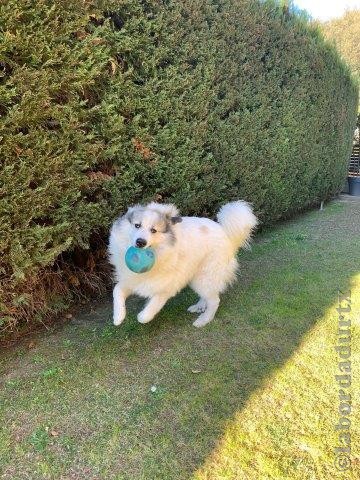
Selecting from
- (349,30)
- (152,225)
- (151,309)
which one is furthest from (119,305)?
(349,30)

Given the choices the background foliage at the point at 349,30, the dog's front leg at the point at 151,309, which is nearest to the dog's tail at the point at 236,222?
the dog's front leg at the point at 151,309

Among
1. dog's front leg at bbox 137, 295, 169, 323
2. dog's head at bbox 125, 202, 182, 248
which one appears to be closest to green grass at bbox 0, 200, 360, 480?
dog's front leg at bbox 137, 295, 169, 323

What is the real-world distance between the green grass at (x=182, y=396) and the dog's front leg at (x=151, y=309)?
21cm

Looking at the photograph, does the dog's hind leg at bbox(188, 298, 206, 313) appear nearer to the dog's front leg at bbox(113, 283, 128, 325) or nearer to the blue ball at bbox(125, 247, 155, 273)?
the dog's front leg at bbox(113, 283, 128, 325)

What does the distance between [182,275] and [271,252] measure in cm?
272

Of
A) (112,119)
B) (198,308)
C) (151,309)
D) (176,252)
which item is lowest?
(198,308)

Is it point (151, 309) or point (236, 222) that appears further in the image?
point (236, 222)

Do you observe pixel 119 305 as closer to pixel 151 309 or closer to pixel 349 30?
pixel 151 309

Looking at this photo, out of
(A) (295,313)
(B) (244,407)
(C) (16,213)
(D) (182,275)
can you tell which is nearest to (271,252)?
(A) (295,313)

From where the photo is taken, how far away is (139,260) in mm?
2910

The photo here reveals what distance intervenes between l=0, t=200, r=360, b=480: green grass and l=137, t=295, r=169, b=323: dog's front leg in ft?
0.70

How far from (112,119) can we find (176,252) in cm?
126

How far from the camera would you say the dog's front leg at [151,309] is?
3162 millimetres

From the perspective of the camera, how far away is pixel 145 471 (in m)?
2.00
